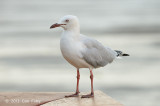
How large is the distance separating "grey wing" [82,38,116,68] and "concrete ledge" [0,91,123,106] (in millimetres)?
341

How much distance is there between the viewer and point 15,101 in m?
4.69

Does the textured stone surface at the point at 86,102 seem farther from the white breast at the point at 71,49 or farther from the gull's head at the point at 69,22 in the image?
the gull's head at the point at 69,22

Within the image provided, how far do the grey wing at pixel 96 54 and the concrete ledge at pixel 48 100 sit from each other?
0.34m

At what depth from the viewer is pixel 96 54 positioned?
16.3 feet

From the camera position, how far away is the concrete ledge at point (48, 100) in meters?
4.62

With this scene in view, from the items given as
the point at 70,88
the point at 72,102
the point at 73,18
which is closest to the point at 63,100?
the point at 72,102

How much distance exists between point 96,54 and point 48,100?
0.66 metres

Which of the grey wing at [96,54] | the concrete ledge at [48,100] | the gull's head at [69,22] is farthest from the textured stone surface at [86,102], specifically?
the gull's head at [69,22]

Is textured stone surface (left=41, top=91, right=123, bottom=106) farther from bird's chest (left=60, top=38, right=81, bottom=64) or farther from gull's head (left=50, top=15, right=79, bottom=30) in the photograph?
gull's head (left=50, top=15, right=79, bottom=30)

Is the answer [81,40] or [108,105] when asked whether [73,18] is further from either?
[108,105]

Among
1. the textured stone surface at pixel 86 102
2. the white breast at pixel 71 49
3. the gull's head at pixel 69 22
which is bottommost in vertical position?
the textured stone surface at pixel 86 102

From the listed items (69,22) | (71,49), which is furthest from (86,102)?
(69,22)

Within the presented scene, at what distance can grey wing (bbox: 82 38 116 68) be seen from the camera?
482 centimetres

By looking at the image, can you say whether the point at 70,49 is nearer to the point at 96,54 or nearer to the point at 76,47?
the point at 76,47
